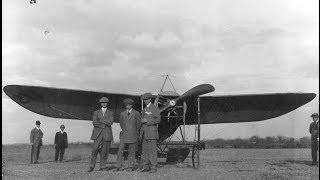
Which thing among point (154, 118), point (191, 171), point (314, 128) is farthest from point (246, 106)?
point (154, 118)

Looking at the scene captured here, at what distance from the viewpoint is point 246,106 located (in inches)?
614

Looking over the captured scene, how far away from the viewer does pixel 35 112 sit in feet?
46.6

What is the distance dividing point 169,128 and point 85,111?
3.71 meters

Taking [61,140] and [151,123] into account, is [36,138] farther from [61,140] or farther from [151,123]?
[151,123]

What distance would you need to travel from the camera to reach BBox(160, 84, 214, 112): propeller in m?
10.9

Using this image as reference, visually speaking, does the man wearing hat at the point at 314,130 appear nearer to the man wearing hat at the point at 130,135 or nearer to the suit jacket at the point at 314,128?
the suit jacket at the point at 314,128

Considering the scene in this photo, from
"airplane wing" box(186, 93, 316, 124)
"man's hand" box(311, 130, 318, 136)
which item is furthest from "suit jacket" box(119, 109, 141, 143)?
"man's hand" box(311, 130, 318, 136)

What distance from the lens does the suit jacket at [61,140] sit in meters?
16.4

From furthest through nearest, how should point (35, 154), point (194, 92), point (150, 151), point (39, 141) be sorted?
point (39, 141) → point (35, 154) → point (194, 92) → point (150, 151)

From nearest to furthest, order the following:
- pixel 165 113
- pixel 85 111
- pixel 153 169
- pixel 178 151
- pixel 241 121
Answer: pixel 153 169
pixel 165 113
pixel 178 151
pixel 85 111
pixel 241 121

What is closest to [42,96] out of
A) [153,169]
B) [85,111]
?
[85,111]

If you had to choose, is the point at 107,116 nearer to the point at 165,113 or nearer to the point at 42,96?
the point at 165,113

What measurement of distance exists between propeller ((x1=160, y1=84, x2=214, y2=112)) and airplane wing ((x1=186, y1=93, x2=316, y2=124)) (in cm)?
149

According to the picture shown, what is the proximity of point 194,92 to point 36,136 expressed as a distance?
749 centimetres
